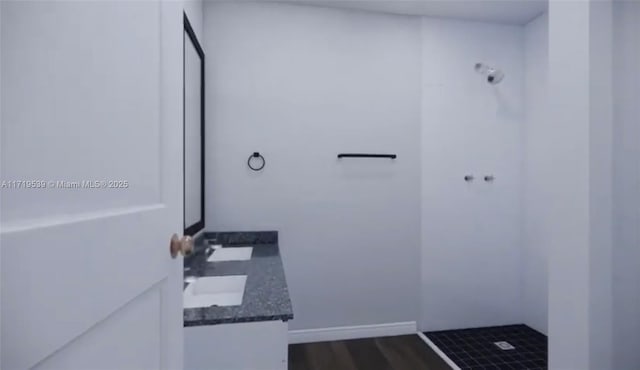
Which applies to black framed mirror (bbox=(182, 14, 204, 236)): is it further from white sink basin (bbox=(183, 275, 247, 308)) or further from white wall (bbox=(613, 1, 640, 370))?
white wall (bbox=(613, 1, 640, 370))

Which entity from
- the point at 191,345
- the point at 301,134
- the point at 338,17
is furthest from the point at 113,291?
the point at 338,17

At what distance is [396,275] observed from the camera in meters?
2.48

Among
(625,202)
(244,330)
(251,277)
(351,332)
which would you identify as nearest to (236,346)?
(244,330)

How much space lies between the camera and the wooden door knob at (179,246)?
839 millimetres

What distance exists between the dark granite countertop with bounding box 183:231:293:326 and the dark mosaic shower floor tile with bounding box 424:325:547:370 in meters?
1.50

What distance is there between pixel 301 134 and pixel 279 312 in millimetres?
1528

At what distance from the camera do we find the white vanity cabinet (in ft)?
3.35

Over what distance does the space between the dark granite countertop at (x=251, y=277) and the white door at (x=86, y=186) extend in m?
0.21

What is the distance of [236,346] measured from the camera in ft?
3.38

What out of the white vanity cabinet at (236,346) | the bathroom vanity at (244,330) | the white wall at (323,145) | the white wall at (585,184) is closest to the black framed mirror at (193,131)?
the white wall at (323,145)

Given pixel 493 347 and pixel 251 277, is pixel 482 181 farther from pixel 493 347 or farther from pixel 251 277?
pixel 251 277

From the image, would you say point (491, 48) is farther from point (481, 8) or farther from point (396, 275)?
point (396, 275)

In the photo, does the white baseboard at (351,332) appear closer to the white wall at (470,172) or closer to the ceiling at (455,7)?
the white wall at (470,172)

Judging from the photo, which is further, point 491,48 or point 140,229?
point 491,48
